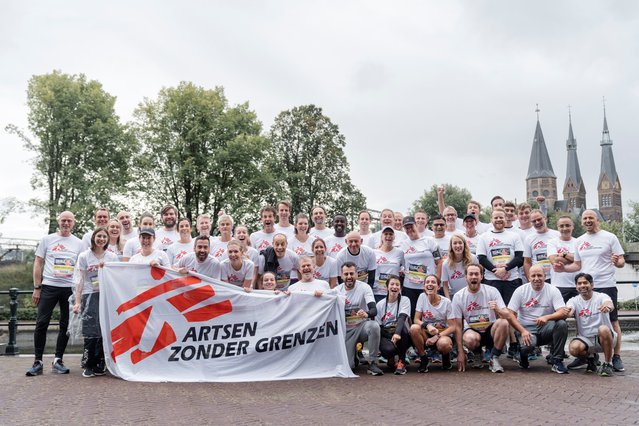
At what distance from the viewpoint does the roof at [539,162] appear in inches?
5103

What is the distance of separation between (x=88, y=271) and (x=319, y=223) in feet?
12.4

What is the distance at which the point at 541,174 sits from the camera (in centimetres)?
13038

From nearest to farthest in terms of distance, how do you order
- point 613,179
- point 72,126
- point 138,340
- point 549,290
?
point 138,340, point 549,290, point 72,126, point 613,179

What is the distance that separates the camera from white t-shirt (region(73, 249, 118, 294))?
795 cm

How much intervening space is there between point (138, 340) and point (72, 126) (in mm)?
28670

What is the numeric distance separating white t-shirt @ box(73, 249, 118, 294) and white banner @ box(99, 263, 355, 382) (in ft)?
0.67

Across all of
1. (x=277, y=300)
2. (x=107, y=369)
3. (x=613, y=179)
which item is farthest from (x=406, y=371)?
(x=613, y=179)

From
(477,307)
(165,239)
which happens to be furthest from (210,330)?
(477,307)

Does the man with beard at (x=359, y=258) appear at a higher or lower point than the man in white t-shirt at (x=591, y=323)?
higher

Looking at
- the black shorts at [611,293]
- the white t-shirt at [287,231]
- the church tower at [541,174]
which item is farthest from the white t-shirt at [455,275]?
the church tower at [541,174]

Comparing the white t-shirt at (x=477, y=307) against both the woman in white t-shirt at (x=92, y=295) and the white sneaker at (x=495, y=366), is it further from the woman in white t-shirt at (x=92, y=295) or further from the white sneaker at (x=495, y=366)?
the woman in white t-shirt at (x=92, y=295)

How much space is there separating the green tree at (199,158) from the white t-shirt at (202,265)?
2612 cm

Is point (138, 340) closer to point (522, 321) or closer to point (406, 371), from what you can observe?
point (406, 371)

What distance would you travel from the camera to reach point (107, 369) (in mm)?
8094
